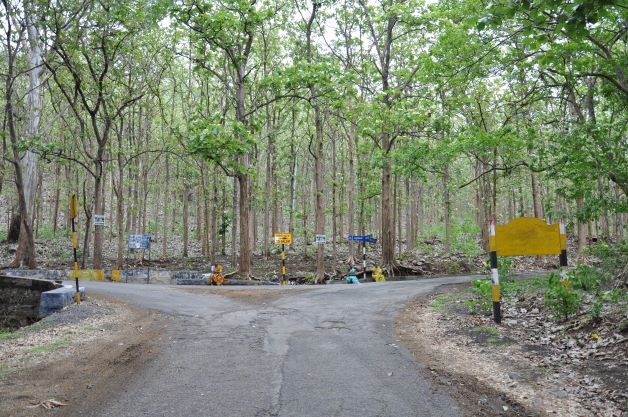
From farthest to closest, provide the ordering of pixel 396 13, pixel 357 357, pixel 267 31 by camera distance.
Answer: pixel 267 31, pixel 396 13, pixel 357 357

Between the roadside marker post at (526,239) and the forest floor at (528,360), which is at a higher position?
the roadside marker post at (526,239)

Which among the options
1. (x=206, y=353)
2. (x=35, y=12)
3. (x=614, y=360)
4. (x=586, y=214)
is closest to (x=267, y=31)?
(x=35, y=12)

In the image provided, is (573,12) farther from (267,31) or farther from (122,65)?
(267,31)

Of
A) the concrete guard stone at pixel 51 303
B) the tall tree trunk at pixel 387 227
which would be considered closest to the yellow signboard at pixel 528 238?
the concrete guard stone at pixel 51 303

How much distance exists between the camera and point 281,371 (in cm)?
533

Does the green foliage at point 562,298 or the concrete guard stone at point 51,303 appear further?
the concrete guard stone at point 51,303

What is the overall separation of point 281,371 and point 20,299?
39.5ft

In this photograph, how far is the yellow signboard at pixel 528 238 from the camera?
24.7 ft

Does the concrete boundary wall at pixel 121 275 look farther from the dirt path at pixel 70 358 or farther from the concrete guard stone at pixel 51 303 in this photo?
the dirt path at pixel 70 358

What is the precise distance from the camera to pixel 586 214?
9625mm

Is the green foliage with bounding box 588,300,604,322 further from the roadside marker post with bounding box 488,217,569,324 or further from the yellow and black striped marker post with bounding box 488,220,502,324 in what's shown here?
the yellow and black striped marker post with bounding box 488,220,502,324

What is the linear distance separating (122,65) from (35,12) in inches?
214

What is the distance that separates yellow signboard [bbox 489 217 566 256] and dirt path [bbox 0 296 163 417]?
566 centimetres

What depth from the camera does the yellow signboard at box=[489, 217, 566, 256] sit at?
752cm
